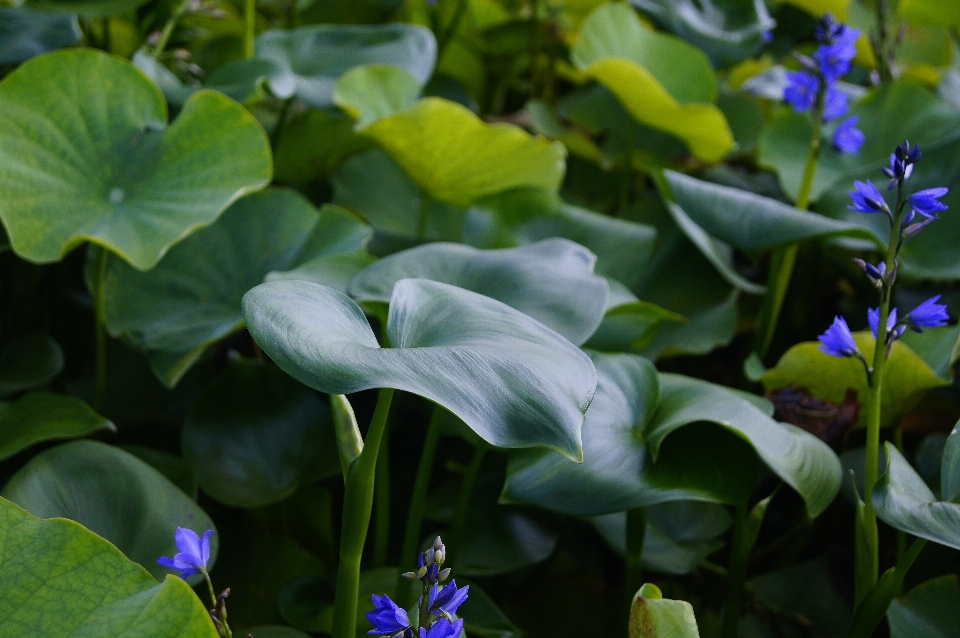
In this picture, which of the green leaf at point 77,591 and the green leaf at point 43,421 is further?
the green leaf at point 43,421

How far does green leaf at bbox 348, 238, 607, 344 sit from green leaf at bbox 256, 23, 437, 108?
1.28ft

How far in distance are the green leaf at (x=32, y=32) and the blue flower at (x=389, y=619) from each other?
29.5 inches

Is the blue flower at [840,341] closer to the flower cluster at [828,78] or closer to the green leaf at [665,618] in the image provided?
the green leaf at [665,618]

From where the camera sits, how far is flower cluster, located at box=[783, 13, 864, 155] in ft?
2.64

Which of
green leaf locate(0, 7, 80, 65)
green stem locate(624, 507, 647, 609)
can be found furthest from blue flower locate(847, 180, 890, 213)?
green leaf locate(0, 7, 80, 65)

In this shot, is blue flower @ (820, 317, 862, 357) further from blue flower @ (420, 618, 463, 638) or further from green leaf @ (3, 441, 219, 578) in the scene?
green leaf @ (3, 441, 219, 578)

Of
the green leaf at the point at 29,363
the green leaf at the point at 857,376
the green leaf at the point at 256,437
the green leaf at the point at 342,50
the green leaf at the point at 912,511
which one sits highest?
the green leaf at the point at 342,50

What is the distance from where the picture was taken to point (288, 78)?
0.87 meters

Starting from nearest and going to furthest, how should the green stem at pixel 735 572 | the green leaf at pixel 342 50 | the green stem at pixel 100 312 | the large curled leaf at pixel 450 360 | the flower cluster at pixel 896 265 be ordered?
the large curled leaf at pixel 450 360 < the flower cluster at pixel 896 265 < the green stem at pixel 735 572 < the green stem at pixel 100 312 < the green leaf at pixel 342 50

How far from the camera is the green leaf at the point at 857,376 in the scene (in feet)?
2.13

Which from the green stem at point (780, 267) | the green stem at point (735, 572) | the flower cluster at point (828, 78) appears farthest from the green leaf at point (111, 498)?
the flower cluster at point (828, 78)

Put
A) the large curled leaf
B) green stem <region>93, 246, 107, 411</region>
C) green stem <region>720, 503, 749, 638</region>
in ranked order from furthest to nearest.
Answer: green stem <region>93, 246, 107, 411</region> → green stem <region>720, 503, 749, 638</region> → the large curled leaf

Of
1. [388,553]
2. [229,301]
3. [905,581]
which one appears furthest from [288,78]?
[905,581]

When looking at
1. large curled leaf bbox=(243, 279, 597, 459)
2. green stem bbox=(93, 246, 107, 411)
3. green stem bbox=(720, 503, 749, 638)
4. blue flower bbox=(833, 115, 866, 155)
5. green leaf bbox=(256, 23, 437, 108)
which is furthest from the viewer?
green leaf bbox=(256, 23, 437, 108)
